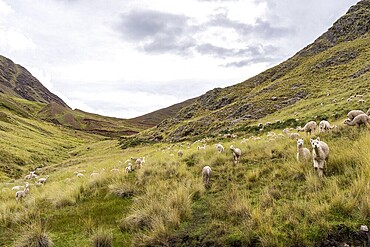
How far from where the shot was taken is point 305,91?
50.2m

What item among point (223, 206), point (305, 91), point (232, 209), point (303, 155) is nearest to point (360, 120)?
point (303, 155)

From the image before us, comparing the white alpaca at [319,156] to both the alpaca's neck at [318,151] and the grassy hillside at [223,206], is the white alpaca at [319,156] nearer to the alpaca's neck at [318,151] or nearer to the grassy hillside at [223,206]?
the alpaca's neck at [318,151]

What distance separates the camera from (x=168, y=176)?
12633mm

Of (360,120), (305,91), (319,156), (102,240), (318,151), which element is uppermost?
(305,91)

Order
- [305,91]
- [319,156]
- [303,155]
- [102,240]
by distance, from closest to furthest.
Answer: [102,240] → [319,156] → [303,155] → [305,91]

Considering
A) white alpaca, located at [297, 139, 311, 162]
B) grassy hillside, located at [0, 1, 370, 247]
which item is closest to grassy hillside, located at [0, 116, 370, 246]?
grassy hillside, located at [0, 1, 370, 247]

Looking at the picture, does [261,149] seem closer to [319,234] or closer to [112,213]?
[112,213]

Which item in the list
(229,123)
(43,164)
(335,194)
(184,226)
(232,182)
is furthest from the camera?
(43,164)

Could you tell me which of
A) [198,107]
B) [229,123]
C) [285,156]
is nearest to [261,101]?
[229,123]

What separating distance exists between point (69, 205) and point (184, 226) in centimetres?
603

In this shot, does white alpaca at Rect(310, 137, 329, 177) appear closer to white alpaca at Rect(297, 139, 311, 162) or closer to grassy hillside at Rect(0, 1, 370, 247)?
grassy hillside at Rect(0, 1, 370, 247)

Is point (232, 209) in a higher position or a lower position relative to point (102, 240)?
higher

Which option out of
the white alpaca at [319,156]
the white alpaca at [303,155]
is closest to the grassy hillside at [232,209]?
the white alpaca at [319,156]

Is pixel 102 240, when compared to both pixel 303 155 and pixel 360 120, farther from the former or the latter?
pixel 360 120
